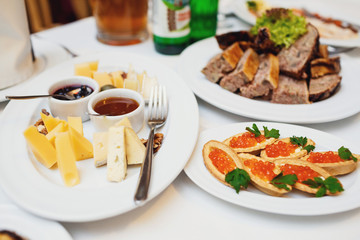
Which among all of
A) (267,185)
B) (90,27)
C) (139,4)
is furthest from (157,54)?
(267,185)

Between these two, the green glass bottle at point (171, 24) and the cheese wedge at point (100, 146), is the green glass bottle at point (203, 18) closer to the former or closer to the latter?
the green glass bottle at point (171, 24)

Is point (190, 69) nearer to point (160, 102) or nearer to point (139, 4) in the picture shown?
point (160, 102)

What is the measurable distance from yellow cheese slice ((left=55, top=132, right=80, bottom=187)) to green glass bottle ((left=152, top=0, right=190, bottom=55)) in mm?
1189

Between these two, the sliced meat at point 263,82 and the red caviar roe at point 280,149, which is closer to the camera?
the red caviar roe at point 280,149

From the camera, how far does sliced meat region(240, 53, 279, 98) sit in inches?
63.1

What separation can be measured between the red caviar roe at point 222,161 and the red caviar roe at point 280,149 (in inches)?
7.0

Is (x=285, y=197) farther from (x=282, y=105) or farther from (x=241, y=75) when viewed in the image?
(x=241, y=75)

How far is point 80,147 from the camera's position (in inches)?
46.7

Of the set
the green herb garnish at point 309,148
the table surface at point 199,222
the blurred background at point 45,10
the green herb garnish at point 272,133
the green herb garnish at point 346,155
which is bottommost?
the blurred background at point 45,10

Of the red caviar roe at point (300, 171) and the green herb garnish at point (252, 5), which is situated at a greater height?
the green herb garnish at point (252, 5)

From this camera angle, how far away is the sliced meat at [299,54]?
1.72m

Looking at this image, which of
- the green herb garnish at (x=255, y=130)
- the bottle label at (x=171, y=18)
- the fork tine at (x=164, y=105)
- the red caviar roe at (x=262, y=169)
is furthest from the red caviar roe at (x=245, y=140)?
A: the bottle label at (x=171, y=18)

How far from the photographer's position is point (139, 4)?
7.26 feet

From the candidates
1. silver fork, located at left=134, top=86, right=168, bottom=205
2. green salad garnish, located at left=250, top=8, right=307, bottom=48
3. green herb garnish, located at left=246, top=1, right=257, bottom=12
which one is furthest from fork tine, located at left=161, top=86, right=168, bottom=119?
green herb garnish, located at left=246, top=1, right=257, bottom=12
